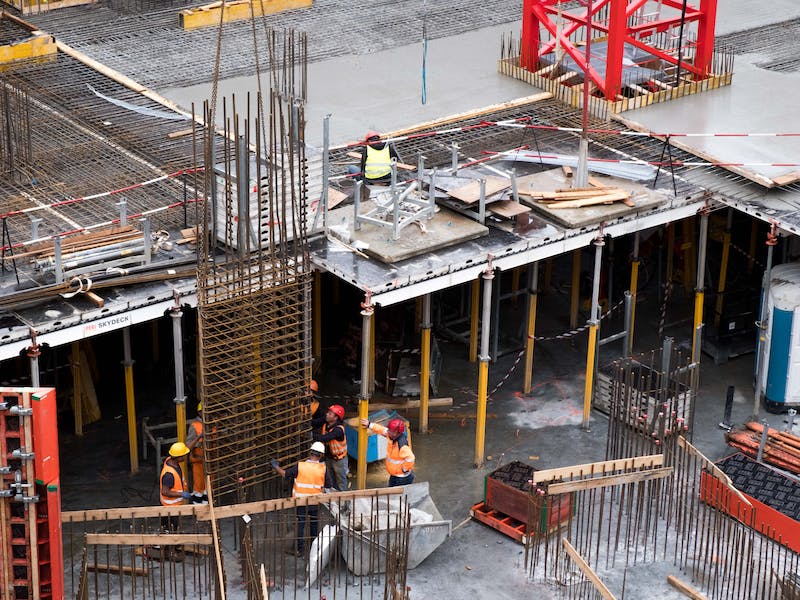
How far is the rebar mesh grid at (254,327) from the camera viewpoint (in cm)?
2492

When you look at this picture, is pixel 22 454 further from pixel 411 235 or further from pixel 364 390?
pixel 411 235

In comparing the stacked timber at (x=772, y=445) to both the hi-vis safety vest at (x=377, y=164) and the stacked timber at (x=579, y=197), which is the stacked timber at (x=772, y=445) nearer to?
the stacked timber at (x=579, y=197)

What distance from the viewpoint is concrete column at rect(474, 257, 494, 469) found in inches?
1072

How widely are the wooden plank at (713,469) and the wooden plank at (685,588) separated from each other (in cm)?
181

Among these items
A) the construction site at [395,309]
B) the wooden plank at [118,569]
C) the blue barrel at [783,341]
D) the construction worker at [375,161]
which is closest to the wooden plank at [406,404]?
the construction site at [395,309]

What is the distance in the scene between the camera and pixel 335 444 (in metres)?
26.1

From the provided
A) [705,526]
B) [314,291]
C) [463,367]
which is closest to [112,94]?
[314,291]

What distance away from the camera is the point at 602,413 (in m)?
30.3

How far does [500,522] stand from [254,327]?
508 cm

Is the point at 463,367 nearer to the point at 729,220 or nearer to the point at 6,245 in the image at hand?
the point at 729,220

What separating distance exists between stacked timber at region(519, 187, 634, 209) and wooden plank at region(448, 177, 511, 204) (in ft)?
2.55

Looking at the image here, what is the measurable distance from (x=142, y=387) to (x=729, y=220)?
11761 millimetres

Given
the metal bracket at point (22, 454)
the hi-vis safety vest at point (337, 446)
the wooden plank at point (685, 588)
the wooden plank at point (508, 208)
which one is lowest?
the wooden plank at point (685, 588)

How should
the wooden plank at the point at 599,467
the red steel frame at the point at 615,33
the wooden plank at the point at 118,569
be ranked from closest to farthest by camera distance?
the wooden plank at the point at 118,569
the wooden plank at the point at 599,467
the red steel frame at the point at 615,33
